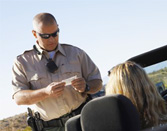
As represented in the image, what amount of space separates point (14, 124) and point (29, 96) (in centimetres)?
2551

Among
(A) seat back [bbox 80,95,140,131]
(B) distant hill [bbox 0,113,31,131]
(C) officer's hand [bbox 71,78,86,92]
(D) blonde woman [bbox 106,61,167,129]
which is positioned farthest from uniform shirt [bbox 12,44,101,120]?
(B) distant hill [bbox 0,113,31,131]

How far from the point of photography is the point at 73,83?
211 inches

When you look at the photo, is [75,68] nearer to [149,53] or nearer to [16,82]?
[16,82]

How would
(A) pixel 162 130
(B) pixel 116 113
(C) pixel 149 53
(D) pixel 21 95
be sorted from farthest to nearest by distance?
(D) pixel 21 95 → (C) pixel 149 53 → (B) pixel 116 113 → (A) pixel 162 130

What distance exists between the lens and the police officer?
5.58 m

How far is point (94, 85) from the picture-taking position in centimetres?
576

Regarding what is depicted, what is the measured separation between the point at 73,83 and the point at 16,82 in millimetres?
700

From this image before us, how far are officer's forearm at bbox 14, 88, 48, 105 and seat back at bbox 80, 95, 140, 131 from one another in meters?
1.70

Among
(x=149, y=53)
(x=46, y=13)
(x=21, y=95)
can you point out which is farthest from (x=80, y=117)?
(x=46, y=13)

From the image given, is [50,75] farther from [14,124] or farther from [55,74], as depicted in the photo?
[14,124]

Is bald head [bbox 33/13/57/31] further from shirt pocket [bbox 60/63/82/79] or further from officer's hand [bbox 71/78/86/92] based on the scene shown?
officer's hand [bbox 71/78/86/92]

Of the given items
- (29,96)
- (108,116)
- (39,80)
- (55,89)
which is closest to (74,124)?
(108,116)

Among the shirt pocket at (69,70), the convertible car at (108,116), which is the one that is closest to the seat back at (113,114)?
the convertible car at (108,116)

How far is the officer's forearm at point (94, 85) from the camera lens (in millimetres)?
5719
